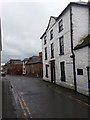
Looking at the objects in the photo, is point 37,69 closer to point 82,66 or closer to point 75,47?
point 75,47

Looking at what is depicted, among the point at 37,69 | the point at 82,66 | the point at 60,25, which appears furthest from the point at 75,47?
the point at 37,69

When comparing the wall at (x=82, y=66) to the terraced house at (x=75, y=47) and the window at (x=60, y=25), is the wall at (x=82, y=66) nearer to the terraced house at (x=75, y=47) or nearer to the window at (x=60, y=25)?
the terraced house at (x=75, y=47)

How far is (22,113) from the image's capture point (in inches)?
281

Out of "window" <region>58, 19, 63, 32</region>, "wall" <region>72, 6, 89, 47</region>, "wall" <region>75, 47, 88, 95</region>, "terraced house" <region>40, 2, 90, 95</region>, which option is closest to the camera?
"wall" <region>75, 47, 88, 95</region>

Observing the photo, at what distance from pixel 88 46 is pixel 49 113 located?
254 inches

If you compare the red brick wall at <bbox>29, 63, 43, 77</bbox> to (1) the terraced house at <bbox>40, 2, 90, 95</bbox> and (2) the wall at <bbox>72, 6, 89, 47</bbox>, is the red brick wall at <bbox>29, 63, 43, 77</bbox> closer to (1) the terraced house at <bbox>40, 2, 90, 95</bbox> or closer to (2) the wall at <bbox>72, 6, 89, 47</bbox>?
(1) the terraced house at <bbox>40, 2, 90, 95</bbox>

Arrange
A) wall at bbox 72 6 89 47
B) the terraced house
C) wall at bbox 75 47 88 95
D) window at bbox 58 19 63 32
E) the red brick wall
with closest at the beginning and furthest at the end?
1. wall at bbox 75 47 88 95
2. the terraced house
3. wall at bbox 72 6 89 47
4. window at bbox 58 19 63 32
5. the red brick wall

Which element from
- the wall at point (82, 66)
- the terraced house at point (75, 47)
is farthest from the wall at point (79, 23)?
the wall at point (82, 66)

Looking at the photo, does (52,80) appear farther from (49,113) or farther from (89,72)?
(49,113)

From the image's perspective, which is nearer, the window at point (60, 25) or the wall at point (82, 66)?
the wall at point (82, 66)

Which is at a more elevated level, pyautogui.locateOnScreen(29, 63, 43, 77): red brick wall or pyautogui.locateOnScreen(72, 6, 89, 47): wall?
pyautogui.locateOnScreen(72, 6, 89, 47): wall

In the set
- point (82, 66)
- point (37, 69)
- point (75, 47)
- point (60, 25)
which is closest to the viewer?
point (82, 66)

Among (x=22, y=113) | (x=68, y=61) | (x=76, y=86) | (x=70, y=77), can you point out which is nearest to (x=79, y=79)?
(x=76, y=86)

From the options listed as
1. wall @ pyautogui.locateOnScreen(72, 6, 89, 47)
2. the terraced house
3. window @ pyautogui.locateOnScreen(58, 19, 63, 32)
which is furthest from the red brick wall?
wall @ pyautogui.locateOnScreen(72, 6, 89, 47)
